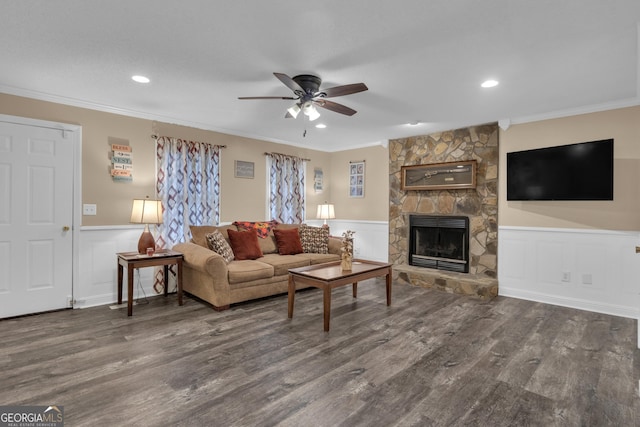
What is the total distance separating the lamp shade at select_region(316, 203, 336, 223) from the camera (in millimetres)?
6152

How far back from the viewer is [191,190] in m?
4.64

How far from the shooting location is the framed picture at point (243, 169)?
17.0ft

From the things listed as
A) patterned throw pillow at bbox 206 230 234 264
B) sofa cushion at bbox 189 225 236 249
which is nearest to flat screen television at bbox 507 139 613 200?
patterned throw pillow at bbox 206 230 234 264

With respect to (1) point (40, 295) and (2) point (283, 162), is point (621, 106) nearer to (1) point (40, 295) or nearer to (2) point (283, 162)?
(2) point (283, 162)

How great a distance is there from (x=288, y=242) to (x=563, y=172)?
3603 mm

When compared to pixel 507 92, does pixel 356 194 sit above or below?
below

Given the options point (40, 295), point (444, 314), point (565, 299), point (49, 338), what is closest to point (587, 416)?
point (444, 314)

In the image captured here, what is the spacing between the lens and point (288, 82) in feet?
9.02

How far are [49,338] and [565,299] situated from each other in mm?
5502

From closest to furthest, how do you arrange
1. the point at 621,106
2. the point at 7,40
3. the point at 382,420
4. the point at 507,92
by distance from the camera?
the point at 382,420
the point at 7,40
the point at 507,92
the point at 621,106

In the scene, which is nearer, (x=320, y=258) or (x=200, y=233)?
(x=200, y=233)

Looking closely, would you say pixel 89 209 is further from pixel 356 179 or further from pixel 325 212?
pixel 356 179

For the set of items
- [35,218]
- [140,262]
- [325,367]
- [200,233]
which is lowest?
[325,367]

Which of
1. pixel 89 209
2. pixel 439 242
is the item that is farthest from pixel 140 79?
pixel 439 242
